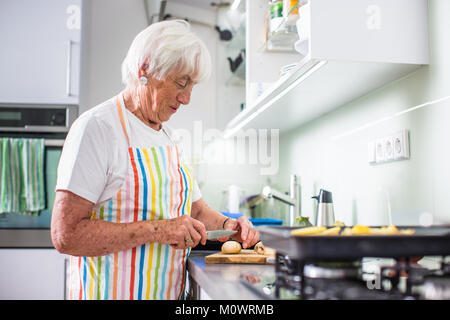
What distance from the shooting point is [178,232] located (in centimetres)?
110

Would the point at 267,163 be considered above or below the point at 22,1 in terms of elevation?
below

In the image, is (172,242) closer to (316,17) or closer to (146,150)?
(146,150)

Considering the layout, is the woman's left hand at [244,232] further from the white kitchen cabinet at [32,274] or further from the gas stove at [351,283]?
the white kitchen cabinet at [32,274]

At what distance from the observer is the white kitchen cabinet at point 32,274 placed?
84.7 inches

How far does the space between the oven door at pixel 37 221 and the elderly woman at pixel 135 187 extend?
1072mm

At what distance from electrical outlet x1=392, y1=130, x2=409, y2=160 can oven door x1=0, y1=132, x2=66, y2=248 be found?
1.58 meters

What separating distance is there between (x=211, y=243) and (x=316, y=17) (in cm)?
81

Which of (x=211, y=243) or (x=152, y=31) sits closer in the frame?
(x=152, y=31)

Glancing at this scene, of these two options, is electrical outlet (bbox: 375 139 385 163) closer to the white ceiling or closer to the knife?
the knife

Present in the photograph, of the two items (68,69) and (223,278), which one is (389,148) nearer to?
(223,278)

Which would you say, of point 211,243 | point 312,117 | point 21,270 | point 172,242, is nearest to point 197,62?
point 172,242

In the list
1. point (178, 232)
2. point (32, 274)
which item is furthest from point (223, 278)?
point (32, 274)

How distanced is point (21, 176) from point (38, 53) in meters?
0.65
